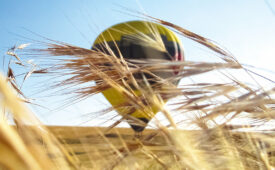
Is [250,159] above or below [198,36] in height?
below

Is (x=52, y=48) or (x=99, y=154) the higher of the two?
(x=52, y=48)

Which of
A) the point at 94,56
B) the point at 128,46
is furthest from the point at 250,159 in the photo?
the point at 128,46

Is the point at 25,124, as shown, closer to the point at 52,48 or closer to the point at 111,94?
the point at 52,48

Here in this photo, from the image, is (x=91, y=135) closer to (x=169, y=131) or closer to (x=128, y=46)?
(x=169, y=131)

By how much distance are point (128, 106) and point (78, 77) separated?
0.40 ft

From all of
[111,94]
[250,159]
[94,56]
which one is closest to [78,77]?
[94,56]

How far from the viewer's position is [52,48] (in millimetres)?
582

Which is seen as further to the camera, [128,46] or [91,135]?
[128,46]

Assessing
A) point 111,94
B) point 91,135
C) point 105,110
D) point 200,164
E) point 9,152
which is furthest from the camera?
point 111,94

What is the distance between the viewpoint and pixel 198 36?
2.01ft

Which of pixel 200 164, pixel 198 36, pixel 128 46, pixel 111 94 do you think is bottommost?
pixel 111 94

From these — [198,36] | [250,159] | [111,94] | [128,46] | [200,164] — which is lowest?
[111,94]

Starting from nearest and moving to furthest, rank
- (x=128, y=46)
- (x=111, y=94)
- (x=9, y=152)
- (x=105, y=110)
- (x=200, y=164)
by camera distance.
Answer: (x=9, y=152) → (x=200, y=164) → (x=105, y=110) → (x=111, y=94) → (x=128, y=46)

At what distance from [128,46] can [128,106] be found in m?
3.28
